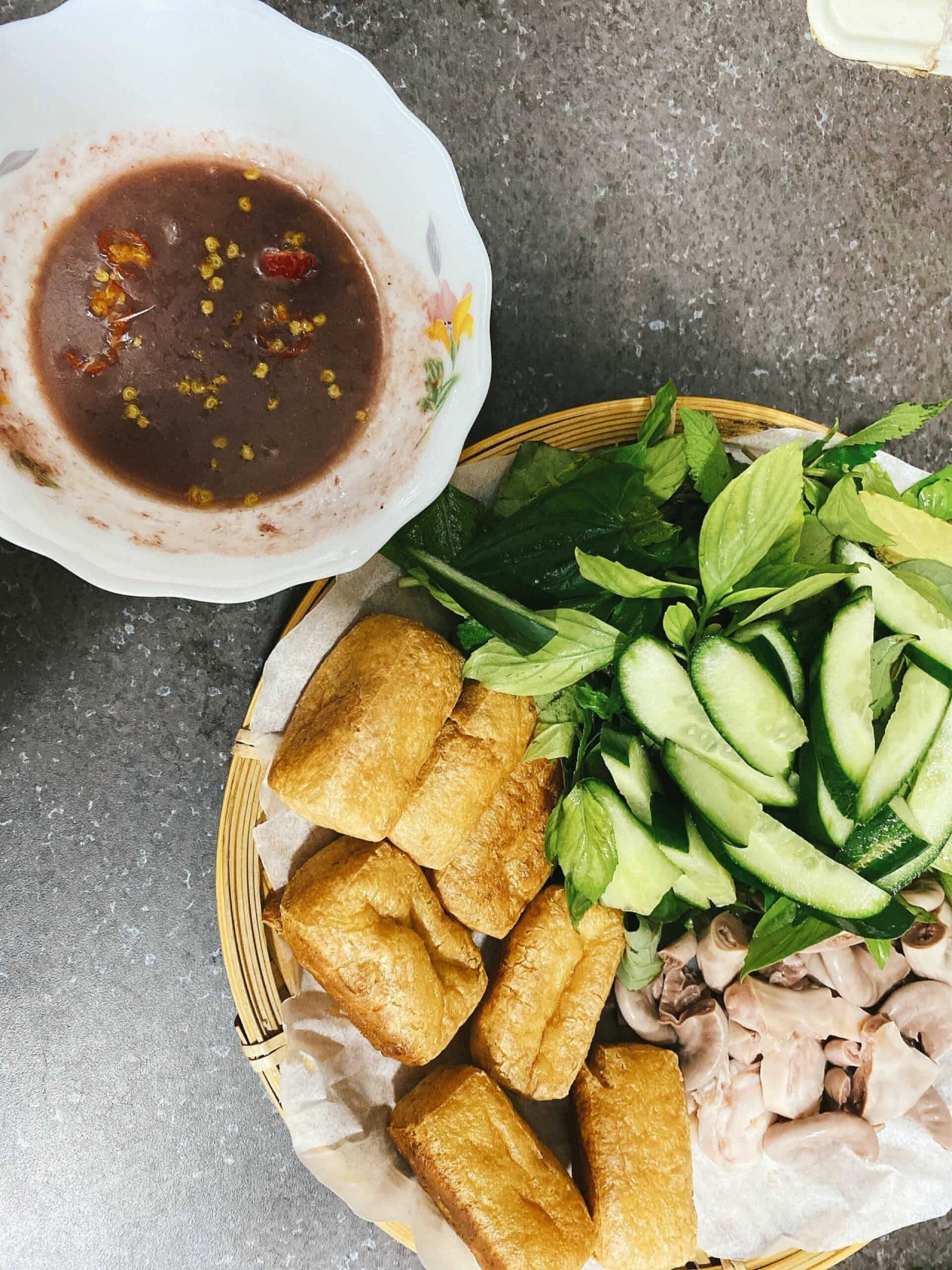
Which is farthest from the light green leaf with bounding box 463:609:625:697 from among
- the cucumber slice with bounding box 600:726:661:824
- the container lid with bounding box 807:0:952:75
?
the container lid with bounding box 807:0:952:75

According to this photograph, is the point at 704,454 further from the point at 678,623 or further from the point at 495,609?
the point at 495,609

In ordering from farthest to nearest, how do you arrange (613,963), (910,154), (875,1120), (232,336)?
(910,154) → (875,1120) → (613,963) → (232,336)

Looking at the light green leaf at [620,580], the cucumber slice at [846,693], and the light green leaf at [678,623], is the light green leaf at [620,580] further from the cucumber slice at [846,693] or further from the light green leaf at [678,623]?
the cucumber slice at [846,693]

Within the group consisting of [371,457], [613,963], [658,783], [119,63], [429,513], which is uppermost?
[119,63]

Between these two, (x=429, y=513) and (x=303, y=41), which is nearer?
(x=303, y=41)

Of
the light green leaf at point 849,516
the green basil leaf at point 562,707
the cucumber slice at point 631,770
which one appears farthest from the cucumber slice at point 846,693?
the green basil leaf at point 562,707

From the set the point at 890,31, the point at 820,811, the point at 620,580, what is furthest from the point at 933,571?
the point at 890,31

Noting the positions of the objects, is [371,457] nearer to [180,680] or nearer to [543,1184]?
[180,680]

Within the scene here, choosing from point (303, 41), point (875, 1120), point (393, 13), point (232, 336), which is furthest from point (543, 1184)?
point (393, 13)
